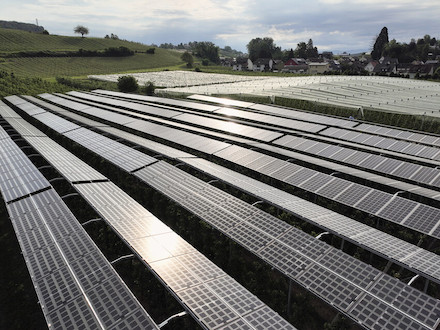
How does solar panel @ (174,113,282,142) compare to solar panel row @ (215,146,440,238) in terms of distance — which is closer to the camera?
solar panel row @ (215,146,440,238)

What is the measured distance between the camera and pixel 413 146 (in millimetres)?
24641

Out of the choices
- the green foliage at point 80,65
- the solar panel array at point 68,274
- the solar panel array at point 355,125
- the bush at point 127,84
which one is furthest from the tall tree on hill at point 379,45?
the solar panel array at point 68,274

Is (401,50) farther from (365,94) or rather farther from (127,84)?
(127,84)

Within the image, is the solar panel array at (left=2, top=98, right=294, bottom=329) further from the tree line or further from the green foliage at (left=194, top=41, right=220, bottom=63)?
the tree line

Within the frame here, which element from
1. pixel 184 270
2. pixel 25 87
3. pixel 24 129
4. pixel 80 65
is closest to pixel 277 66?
pixel 80 65

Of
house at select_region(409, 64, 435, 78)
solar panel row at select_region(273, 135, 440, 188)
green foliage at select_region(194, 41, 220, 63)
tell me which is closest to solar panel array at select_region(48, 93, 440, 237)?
solar panel row at select_region(273, 135, 440, 188)

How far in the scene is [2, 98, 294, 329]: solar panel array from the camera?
8805 millimetres

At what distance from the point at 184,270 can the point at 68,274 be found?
447 centimetres

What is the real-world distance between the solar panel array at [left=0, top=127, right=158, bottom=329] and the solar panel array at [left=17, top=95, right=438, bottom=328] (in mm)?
5379

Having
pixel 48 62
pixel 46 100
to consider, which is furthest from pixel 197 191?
pixel 48 62

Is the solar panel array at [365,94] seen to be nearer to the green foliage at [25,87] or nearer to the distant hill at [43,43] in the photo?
the green foliage at [25,87]

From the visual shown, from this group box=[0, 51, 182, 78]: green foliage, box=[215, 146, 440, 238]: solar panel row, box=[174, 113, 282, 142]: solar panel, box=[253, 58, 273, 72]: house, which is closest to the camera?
box=[215, 146, 440, 238]: solar panel row

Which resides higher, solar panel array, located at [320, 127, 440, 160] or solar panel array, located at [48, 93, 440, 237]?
solar panel array, located at [320, 127, 440, 160]

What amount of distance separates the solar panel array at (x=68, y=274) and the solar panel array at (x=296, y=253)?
5379 millimetres
